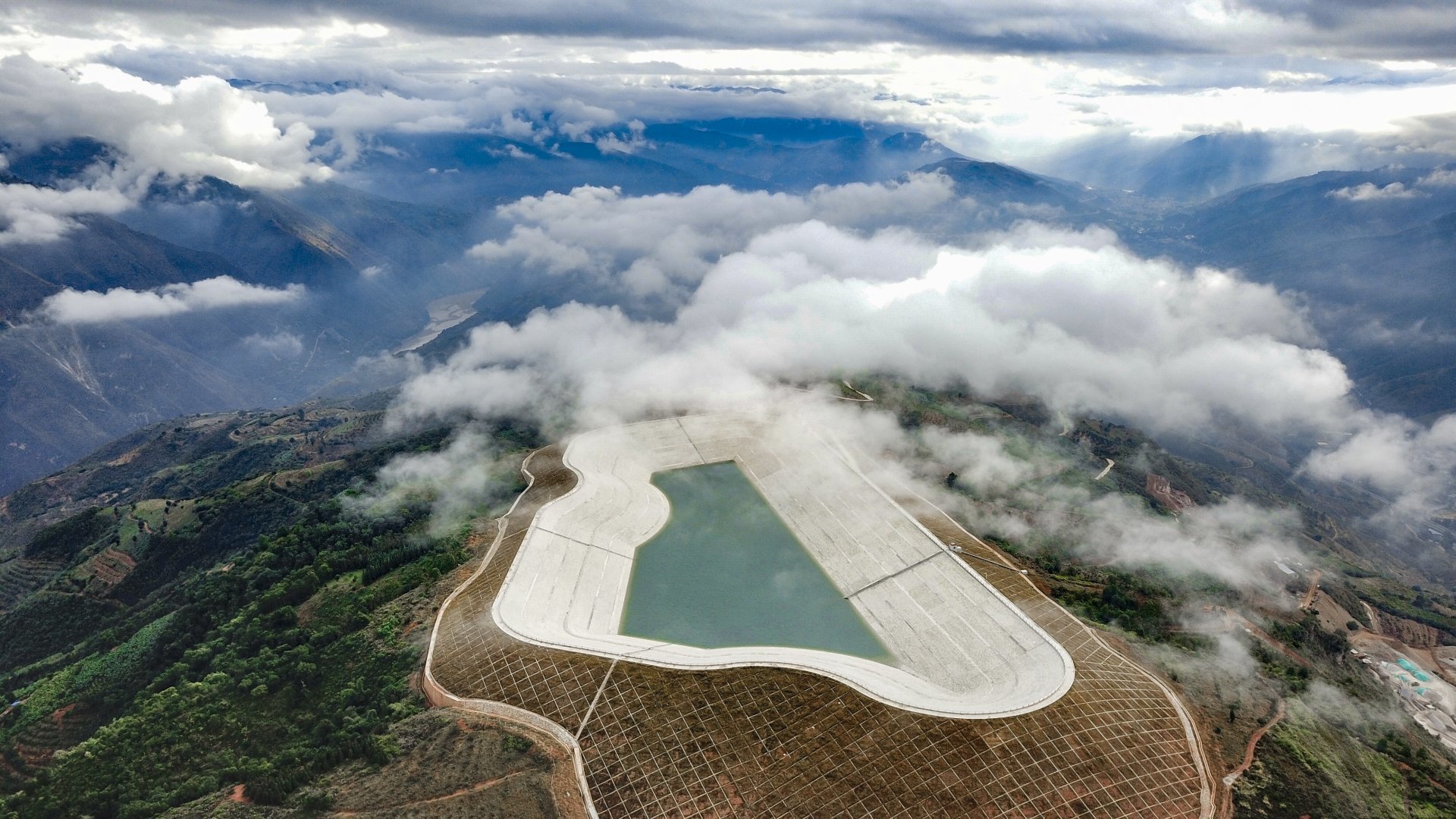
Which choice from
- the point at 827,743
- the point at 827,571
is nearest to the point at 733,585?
the point at 827,571

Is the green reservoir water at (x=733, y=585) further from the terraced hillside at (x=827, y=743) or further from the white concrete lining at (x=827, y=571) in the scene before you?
the terraced hillside at (x=827, y=743)

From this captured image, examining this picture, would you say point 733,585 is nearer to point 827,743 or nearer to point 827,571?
point 827,571

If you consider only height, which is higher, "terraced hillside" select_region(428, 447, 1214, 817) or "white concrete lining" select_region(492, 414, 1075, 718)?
"terraced hillside" select_region(428, 447, 1214, 817)

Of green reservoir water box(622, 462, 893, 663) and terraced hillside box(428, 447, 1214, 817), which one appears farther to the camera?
green reservoir water box(622, 462, 893, 663)

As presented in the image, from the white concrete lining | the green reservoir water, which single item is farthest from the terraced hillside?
the green reservoir water

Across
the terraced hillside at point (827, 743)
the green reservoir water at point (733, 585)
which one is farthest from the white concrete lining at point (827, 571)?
the terraced hillside at point (827, 743)

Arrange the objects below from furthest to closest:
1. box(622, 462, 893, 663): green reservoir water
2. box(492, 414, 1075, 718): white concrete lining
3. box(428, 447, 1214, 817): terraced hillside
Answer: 1. box(622, 462, 893, 663): green reservoir water
2. box(492, 414, 1075, 718): white concrete lining
3. box(428, 447, 1214, 817): terraced hillside

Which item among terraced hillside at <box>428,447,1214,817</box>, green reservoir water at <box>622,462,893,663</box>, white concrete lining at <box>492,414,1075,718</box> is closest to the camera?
terraced hillside at <box>428,447,1214,817</box>

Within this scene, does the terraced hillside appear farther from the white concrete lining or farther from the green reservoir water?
the green reservoir water
